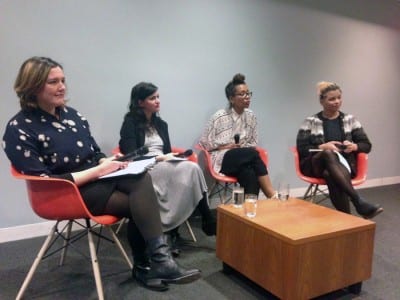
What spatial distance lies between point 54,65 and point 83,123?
1.27 ft

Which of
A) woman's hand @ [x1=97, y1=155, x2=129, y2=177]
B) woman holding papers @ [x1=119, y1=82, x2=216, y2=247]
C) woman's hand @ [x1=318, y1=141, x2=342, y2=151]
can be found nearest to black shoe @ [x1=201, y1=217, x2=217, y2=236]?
woman holding papers @ [x1=119, y1=82, x2=216, y2=247]

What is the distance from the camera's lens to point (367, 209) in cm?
285

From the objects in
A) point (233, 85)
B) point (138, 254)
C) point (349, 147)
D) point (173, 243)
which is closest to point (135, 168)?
point (138, 254)

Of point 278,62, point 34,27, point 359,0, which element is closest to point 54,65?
point 34,27

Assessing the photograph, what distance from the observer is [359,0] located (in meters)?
4.64

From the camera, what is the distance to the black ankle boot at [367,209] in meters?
2.81

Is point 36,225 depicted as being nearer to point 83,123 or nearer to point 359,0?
point 83,123

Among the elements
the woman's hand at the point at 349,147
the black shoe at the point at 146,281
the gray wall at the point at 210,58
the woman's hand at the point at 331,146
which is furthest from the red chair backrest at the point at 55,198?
the woman's hand at the point at 349,147

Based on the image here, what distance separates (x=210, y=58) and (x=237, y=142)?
87 centimetres

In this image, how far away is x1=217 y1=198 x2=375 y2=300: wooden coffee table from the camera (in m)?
1.89

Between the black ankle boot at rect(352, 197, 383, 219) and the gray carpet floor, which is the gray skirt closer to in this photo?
the gray carpet floor

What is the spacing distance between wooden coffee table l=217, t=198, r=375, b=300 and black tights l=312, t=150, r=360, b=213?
693 millimetres

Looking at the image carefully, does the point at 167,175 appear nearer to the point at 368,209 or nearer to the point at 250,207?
the point at 250,207

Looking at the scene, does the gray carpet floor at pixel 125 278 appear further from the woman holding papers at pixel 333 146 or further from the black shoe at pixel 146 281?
the woman holding papers at pixel 333 146
